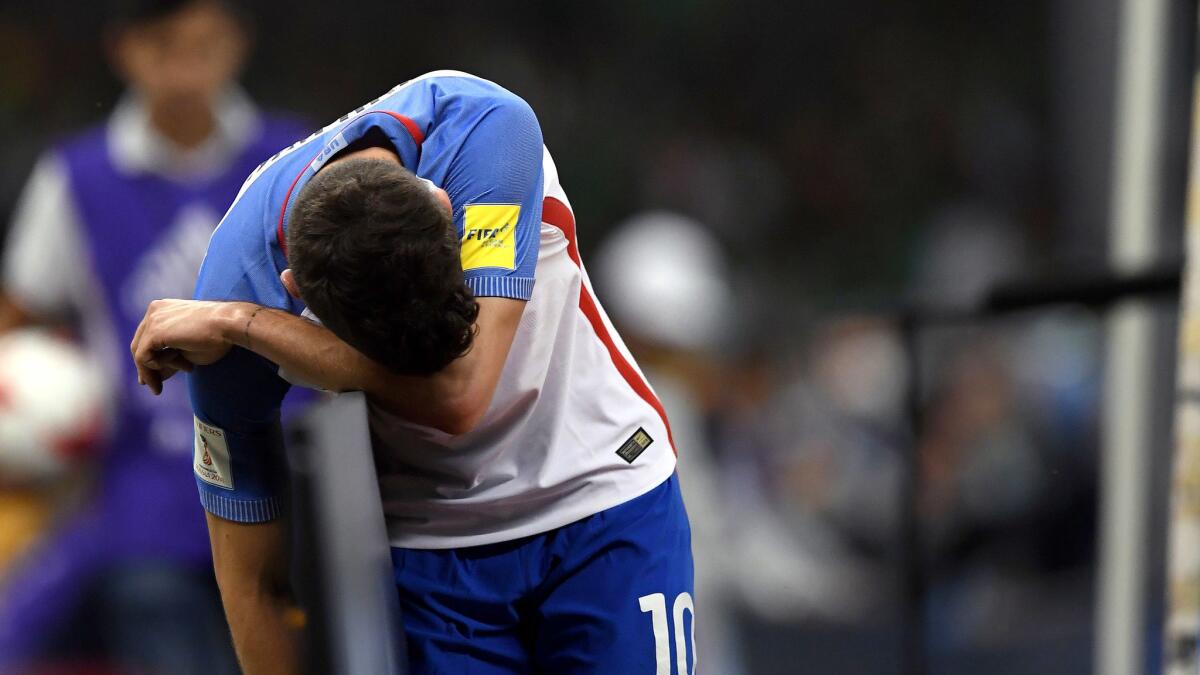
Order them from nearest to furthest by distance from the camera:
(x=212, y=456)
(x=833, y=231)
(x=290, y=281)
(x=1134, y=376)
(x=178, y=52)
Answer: (x=290, y=281) → (x=212, y=456) → (x=178, y=52) → (x=1134, y=376) → (x=833, y=231)

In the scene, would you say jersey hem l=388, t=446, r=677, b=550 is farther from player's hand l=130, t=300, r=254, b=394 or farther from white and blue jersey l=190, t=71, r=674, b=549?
player's hand l=130, t=300, r=254, b=394

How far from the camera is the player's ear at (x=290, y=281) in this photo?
168cm

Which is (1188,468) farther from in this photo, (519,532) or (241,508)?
(241,508)

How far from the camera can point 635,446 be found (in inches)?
80.6

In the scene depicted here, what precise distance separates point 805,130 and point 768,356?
1.15m

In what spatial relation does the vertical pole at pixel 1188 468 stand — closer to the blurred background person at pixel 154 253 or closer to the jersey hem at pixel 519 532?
the jersey hem at pixel 519 532

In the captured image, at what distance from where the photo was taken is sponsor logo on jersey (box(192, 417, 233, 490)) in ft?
5.99

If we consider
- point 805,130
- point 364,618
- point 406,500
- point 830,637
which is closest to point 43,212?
point 406,500

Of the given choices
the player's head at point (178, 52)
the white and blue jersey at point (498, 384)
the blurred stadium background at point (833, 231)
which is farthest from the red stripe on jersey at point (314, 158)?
the blurred stadium background at point (833, 231)

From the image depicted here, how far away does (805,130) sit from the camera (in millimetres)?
6707

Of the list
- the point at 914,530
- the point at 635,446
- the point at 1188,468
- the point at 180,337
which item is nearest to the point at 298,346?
the point at 180,337

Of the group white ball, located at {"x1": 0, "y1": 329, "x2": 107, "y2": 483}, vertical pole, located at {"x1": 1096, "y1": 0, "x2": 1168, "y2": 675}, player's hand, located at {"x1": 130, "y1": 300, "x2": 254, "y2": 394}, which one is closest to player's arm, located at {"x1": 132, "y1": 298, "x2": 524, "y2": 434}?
player's hand, located at {"x1": 130, "y1": 300, "x2": 254, "y2": 394}

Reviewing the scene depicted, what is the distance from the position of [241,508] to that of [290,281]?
0.33 m

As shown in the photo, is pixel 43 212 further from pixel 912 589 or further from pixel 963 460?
pixel 963 460
